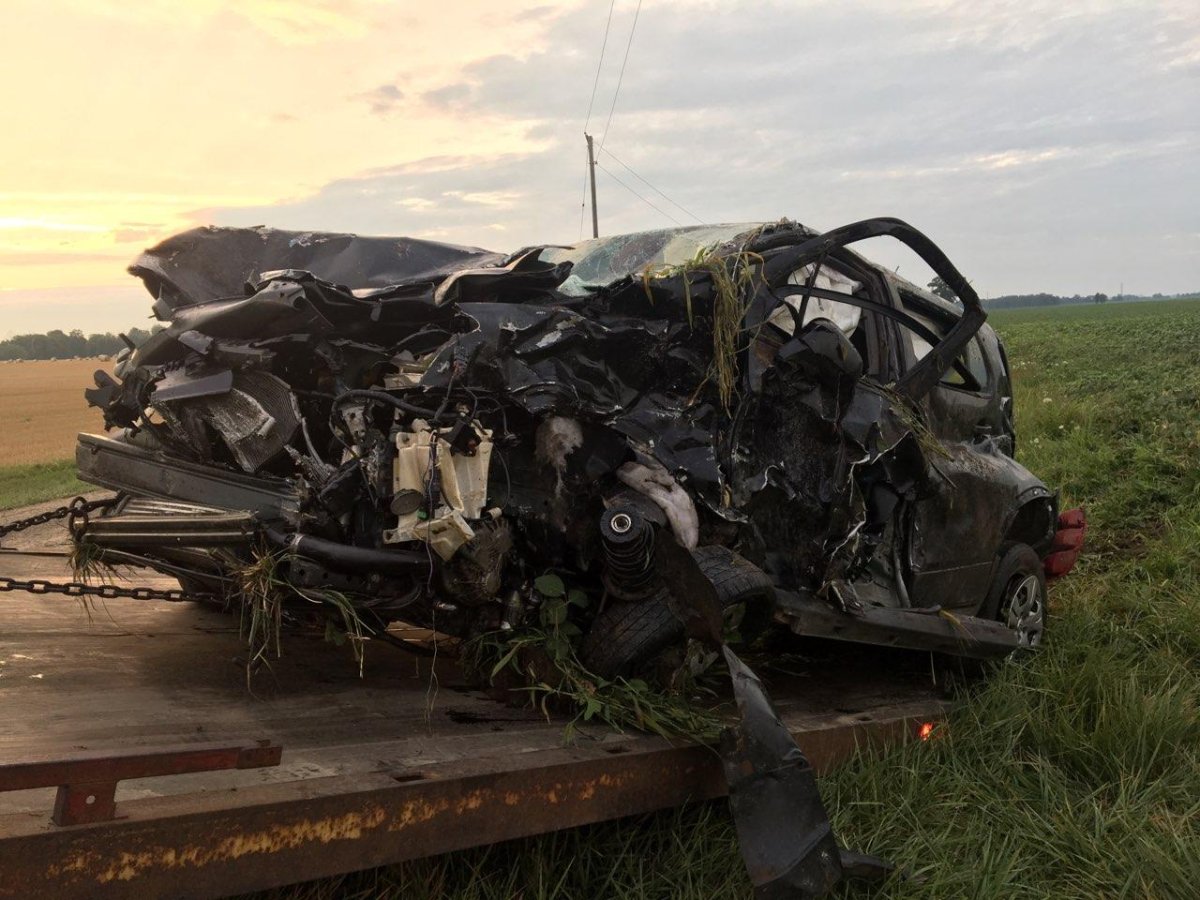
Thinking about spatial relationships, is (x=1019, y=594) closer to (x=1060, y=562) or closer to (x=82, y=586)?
(x=1060, y=562)

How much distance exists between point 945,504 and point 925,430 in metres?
0.46

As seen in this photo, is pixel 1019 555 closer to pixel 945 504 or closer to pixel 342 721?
pixel 945 504

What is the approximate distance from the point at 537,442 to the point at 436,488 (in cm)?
44

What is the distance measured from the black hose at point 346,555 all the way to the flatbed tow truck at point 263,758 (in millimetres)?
412

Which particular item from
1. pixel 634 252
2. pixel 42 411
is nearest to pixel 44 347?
pixel 42 411

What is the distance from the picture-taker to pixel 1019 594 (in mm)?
5238

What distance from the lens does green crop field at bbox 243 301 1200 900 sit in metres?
2.99

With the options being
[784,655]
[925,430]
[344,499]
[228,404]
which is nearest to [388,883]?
[344,499]

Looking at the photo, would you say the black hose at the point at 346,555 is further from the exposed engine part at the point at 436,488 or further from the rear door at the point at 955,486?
the rear door at the point at 955,486

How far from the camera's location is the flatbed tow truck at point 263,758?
203 cm

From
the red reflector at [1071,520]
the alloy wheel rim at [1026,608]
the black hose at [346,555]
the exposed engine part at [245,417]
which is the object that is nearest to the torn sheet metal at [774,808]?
the black hose at [346,555]

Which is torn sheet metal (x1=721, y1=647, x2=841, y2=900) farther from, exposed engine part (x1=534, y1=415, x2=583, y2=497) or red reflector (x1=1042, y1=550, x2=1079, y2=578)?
red reflector (x1=1042, y1=550, x2=1079, y2=578)

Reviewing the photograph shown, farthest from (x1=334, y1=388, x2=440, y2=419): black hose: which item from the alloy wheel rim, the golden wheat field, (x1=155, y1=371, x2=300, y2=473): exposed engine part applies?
the alloy wheel rim

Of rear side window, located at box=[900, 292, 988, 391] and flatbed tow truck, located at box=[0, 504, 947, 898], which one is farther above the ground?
rear side window, located at box=[900, 292, 988, 391]
